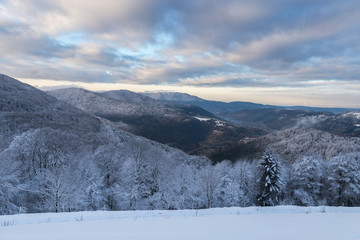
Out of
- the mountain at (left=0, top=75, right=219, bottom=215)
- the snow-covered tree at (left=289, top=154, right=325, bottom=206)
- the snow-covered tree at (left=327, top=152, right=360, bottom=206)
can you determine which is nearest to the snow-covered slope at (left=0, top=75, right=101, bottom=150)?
the mountain at (left=0, top=75, right=219, bottom=215)

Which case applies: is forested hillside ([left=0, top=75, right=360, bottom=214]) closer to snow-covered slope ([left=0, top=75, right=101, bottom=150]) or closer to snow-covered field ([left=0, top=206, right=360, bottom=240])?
snow-covered slope ([left=0, top=75, right=101, bottom=150])

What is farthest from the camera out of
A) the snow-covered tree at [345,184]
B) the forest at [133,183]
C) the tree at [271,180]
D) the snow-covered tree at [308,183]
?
the snow-covered tree at [308,183]

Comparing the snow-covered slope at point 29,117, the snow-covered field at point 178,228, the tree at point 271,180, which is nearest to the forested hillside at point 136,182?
the tree at point 271,180

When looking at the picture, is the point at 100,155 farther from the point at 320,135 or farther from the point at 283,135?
the point at 283,135

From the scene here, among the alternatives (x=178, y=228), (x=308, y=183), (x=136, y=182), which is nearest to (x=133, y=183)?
(x=136, y=182)

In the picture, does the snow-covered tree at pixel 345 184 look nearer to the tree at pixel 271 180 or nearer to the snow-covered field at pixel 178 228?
the tree at pixel 271 180

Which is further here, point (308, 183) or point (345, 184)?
point (308, 183)

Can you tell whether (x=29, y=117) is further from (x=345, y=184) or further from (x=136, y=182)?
(x=345, y=184)

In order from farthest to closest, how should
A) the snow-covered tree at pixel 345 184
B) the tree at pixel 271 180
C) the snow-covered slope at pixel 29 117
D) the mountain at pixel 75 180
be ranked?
the snow-covered slope at pixel 29 117
the snow-covered tree at pixel 345 184
the tree at pixel 271 180
the mountain at pixel 75 180

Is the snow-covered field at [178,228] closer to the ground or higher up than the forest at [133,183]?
higher up

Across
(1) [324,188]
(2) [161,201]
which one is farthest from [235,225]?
(1) [324,188]

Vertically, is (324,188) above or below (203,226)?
below
